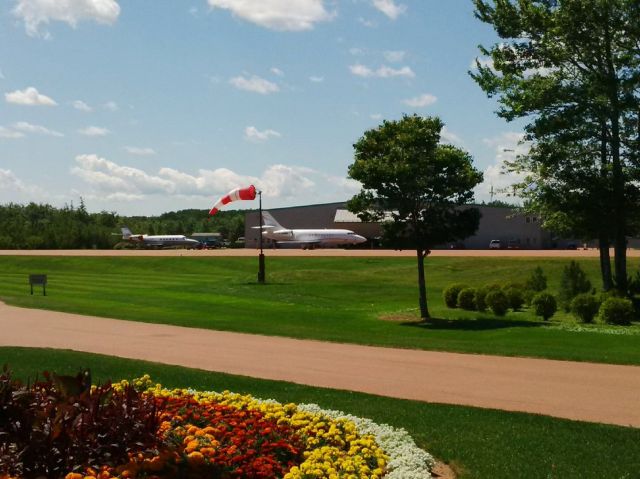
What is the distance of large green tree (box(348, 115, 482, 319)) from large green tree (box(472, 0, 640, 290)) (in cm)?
338

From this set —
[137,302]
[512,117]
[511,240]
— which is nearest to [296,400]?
[512,117]

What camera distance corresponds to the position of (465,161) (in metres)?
29.0

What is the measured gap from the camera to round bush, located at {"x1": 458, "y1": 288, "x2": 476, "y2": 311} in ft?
107

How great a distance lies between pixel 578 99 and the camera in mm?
29312

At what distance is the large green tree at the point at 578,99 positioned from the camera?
94.1ft

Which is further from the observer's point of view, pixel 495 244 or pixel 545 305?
pixel 495 244

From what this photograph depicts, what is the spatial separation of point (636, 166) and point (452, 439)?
2329 centimetres

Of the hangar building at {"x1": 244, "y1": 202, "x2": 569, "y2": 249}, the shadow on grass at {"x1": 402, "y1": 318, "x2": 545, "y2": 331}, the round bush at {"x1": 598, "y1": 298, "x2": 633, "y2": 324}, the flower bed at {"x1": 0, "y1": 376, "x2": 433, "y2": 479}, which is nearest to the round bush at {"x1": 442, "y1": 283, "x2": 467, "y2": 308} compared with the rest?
the shadow on grass at {"x1": 402, "y1": 318, "x2": 545, "y2": 331}

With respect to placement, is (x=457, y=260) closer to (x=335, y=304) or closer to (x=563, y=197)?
(x=335, y=304)

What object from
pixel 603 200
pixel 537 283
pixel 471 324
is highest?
pixel 603 200

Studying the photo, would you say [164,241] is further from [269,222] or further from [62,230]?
[269,222]

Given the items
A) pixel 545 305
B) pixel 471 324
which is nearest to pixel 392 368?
pixel 471 324

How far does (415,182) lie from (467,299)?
22.0ft

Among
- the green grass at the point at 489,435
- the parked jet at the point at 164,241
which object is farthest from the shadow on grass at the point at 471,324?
the parked jet at the point at 164,241
